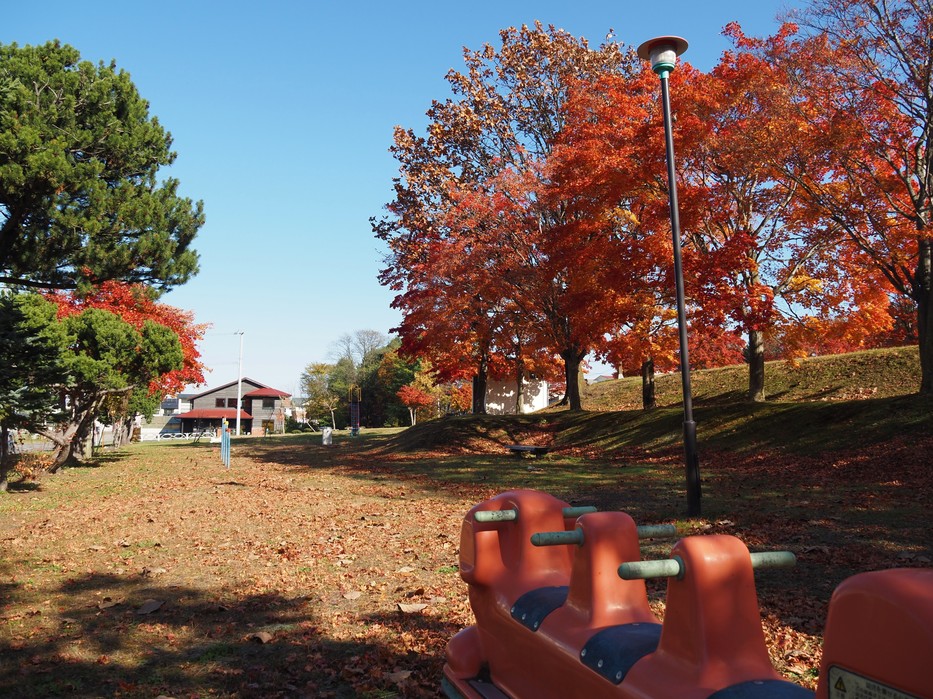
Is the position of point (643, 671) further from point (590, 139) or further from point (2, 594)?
point (590, 139)

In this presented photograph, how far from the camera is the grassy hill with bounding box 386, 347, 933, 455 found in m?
15.3

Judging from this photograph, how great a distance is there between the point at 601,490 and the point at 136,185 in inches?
488

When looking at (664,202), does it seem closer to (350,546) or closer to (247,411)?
(350,546)

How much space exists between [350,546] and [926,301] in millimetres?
13130

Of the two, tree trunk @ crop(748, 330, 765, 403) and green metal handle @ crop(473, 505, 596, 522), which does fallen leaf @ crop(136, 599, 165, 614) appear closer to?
green metal handle @ crop(473, 505, 596, 522)

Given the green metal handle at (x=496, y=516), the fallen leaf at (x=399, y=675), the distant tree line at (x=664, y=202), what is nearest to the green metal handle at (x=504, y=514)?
the green metal handle at (x=496, y=516)

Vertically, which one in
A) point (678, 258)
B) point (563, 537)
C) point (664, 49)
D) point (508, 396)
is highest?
point (664, 49)

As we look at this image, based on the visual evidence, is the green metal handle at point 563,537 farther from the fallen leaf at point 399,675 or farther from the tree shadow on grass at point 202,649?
the fallen leaf at point 399,675

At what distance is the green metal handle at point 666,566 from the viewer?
2115mm

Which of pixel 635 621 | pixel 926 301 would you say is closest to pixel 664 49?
pixel 635 621

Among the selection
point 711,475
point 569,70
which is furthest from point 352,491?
point 569,70

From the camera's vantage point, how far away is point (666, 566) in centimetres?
212

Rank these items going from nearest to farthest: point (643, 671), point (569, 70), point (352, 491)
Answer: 1. point (643, 671)
2. point (352, 491)
3. point (569, 70)

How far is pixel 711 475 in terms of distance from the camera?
14.1m
